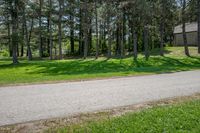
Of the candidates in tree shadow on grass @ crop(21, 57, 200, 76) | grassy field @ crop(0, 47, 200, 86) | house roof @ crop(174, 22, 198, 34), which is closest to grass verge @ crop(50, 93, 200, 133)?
grassy field @ crop(0, 47, 200, 86)

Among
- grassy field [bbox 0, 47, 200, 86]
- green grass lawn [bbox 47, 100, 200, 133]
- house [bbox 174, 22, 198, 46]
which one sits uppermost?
house [bbox 174, 22, 198, 46]

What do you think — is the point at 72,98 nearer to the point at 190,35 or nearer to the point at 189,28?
the point at 190,35

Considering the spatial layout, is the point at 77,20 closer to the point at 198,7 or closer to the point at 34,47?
the point at 34,47

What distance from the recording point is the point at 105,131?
251 inches

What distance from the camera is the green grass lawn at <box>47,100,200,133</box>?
6457 mm

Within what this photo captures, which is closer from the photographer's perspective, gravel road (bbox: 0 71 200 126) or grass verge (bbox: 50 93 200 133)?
grass verge (bbox: 50 93 200 133)

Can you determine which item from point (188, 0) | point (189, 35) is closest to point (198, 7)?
point (188, 0)

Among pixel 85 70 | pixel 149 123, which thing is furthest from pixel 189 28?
pixel 149 123

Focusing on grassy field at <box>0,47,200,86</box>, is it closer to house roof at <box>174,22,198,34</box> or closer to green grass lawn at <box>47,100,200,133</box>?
green grass lawn at <box>47,100,200,133</box>

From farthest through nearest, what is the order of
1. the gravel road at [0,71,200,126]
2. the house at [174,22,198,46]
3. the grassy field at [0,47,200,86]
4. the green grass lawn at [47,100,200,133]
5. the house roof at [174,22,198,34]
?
the house roof at [174,22,198,34] → the house at [174,22,198,46] → the grassy field at [0,47,200,86] → the gravel road at [0,71,200,126] → the green grass lawn at [47,100,200,133]

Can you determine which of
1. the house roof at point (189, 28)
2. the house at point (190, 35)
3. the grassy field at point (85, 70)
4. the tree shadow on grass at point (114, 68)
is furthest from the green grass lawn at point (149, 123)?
the house roof at point (189, 28)

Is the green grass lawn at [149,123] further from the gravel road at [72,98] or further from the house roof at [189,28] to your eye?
the house roof at [189,28]

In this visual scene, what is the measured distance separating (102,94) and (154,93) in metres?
1.99

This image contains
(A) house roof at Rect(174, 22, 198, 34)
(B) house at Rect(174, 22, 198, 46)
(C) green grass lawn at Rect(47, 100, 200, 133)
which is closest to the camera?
(C) green grass lawn at Rect(47, 100, 200, 133)
